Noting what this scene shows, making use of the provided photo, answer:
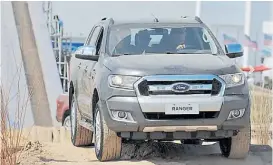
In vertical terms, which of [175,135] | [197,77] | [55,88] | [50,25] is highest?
[197,77]

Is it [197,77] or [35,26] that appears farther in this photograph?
[35,26]

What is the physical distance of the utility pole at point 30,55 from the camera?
20.0 m

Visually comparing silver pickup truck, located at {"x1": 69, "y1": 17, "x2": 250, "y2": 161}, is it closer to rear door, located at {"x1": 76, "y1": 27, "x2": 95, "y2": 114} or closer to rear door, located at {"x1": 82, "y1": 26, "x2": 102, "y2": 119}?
rear door, located at {"x1": 82, "y1": 26, "x2": 102, "y2": 119}

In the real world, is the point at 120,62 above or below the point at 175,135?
above

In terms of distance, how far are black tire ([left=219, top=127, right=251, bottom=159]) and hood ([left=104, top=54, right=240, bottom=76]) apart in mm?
815

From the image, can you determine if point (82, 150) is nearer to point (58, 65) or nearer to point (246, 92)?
point (246, 92)

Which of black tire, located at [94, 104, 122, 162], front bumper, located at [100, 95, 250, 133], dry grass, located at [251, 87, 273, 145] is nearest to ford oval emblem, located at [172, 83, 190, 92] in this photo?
front bumper, located at [100, 95, 250, 133]

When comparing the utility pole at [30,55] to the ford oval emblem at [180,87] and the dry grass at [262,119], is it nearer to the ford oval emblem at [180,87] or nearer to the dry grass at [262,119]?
the dry grass at [262,119]

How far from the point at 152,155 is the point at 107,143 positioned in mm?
881

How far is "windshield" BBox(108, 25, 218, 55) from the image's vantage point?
Answer: 8.29 m

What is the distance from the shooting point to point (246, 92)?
7.67 m

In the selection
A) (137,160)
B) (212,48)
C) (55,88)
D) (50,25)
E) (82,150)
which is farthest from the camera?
(50,25)

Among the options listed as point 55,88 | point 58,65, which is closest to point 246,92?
point 55,88

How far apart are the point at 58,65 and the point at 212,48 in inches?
633
